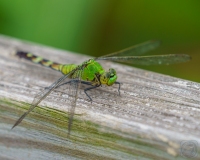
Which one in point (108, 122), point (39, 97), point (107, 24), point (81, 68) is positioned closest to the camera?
point (108, 122)

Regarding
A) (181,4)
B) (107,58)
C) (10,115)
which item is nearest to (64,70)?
(107,58)

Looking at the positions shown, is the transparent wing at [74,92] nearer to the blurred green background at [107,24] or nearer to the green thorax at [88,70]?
the green thorax at [88,70]

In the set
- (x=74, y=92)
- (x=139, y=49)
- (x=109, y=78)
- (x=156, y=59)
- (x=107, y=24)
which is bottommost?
(x=74, y=92)

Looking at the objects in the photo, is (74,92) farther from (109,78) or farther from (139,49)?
(139,49)

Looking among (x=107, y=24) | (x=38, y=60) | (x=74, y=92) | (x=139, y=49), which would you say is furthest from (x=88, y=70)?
(x=107, y=24)

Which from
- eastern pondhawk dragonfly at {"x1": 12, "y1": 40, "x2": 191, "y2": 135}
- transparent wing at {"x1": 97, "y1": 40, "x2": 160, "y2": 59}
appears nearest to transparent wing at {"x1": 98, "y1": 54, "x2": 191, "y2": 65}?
eastern pondhawk dragonfly at {"x1": 12, "y1": 40, "x2": 191, "y2": 135}

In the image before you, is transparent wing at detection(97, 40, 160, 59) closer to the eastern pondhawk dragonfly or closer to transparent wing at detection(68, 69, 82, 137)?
the eastern pondhawk dragonfly
